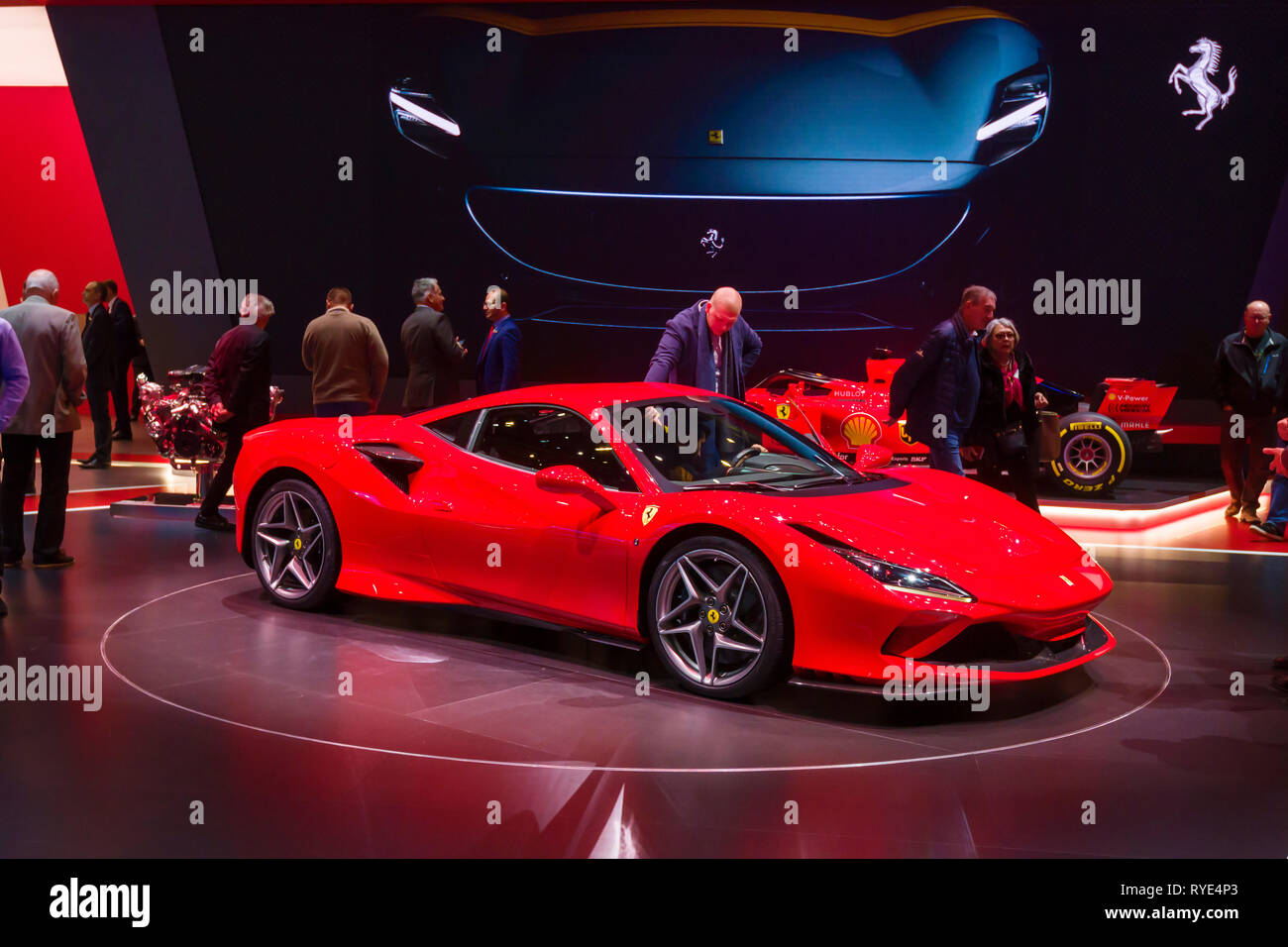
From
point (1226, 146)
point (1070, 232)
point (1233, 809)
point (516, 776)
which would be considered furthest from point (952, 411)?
point (1226, 146)

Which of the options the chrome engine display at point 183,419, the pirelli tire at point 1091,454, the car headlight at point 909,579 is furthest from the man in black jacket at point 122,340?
the car headlight at point 909,579

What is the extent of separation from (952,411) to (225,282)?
900cm

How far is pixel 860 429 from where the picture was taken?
991 cm

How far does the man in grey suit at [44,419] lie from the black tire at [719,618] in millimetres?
3851

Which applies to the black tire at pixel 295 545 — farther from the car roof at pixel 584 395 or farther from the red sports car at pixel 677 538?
the car roof at pixel 584 395

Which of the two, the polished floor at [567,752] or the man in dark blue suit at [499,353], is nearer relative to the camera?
the polished floor at [567,752]

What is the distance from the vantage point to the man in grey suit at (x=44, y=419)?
6438 millimetres

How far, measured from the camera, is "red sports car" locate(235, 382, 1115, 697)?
4074 mm

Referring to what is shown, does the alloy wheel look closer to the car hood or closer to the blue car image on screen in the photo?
the car hood

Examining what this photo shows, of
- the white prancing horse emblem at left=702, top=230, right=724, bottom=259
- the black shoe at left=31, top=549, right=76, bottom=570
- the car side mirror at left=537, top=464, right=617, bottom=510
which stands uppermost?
the white prancing horse emblem at left=702, top=230, right=724, bottom=259

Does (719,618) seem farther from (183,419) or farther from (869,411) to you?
(869,411)

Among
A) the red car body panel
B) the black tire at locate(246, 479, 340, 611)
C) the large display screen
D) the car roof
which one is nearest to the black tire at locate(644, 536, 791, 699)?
the car roof

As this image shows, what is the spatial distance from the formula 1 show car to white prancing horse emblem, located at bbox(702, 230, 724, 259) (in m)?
1.58
